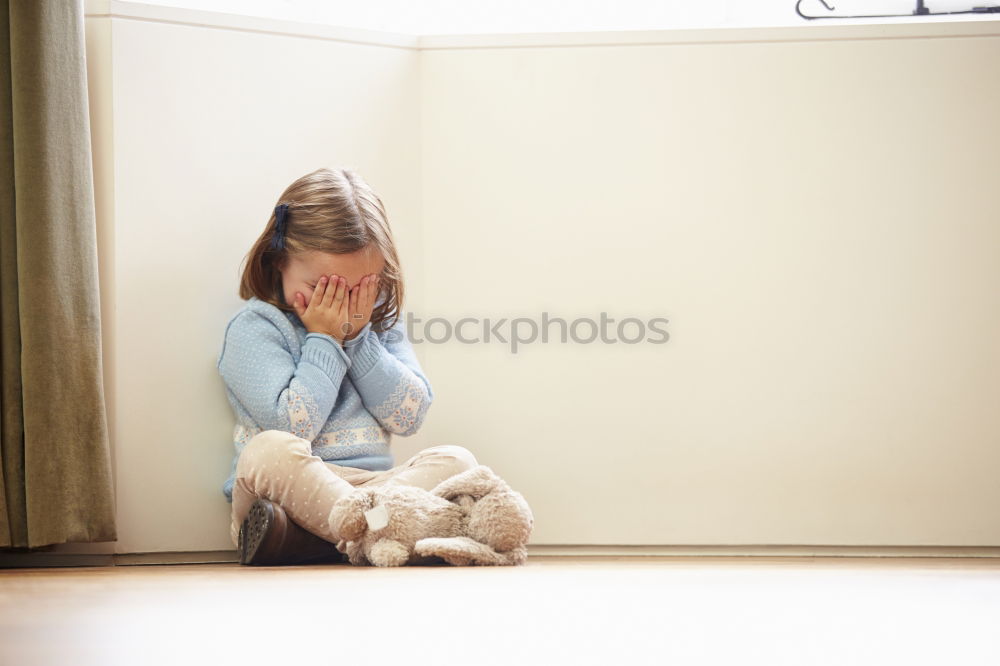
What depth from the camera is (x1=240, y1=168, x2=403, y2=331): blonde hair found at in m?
1.71

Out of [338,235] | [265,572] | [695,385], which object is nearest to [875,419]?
[695,385]

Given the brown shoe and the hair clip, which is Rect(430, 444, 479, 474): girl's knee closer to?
the brown shoe

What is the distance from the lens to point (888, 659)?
2.01ft

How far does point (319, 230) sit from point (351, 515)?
495mm

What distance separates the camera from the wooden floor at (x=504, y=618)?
63 centimetres

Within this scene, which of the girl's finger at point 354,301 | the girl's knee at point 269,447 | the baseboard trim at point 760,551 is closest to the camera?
the girl's knee at point 269,447

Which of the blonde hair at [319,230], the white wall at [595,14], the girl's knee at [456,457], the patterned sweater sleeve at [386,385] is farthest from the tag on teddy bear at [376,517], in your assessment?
the white wall at [595,14]

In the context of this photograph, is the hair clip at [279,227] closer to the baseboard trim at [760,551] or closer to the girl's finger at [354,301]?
the girl's finger at [354,301]

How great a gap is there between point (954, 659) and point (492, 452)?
1.33 meters

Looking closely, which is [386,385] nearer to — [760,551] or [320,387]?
[320,387]

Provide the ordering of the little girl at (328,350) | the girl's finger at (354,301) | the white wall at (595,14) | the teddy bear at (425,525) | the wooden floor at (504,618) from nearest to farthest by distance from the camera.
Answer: the wooden floor at (504,618) → the teddy bear at (425,525) → the little girl at (328,350) → the girl's finger at (354,301) → the white wall at (595,14)

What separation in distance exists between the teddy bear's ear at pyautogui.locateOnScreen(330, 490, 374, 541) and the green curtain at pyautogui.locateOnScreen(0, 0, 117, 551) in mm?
380

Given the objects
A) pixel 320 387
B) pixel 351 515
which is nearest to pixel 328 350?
pixel 320 387

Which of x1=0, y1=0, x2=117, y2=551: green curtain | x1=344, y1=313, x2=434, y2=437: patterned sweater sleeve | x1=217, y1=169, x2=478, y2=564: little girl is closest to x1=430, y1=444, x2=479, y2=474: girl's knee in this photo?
x1=217, y1=169, x2=478, y2=564: little girl
